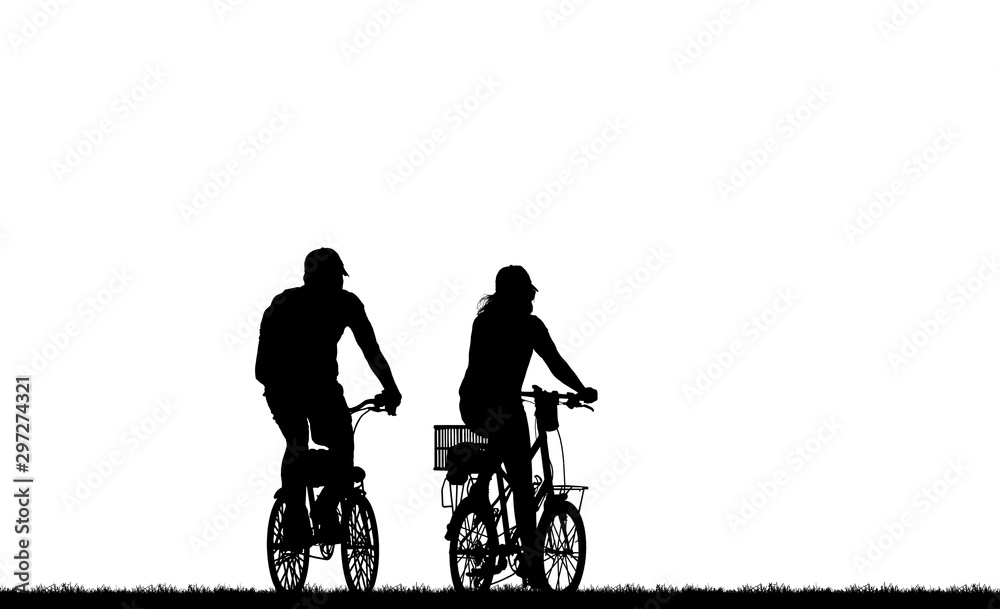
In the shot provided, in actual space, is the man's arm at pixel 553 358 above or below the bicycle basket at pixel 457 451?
above

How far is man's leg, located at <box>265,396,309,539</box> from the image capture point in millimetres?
11031

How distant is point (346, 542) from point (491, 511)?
1147 millimetres

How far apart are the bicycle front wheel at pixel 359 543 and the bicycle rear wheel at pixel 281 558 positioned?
0.34 meters

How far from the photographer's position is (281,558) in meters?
11.3

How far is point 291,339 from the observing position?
36.3 ft

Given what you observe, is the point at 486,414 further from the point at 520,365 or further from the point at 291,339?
the point at 291,339

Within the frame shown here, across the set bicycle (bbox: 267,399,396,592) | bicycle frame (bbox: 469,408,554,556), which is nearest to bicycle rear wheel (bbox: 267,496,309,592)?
bicycle (bbox: 267,399,396,592)

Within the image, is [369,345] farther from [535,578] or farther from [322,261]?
[535,578]

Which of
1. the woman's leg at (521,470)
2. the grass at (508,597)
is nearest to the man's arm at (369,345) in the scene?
the woman's leg at (521,470)

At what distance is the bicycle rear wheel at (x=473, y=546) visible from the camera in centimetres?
1135

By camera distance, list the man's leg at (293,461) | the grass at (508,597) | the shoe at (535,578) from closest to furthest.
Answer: the grass at (508,597)
the man's leg at (293,461)
the shoe at (535,578)

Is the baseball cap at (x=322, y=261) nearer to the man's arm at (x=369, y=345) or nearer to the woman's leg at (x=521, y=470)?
the man's arm at (x=369, y=345)

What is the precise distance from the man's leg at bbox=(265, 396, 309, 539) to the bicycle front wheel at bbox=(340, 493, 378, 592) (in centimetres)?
32

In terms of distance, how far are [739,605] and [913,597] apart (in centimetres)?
174
